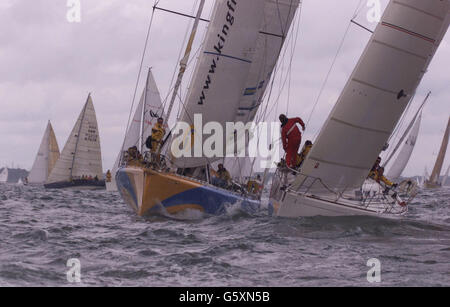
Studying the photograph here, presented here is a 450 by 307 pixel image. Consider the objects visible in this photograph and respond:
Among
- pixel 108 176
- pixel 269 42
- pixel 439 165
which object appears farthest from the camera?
pixel 439 165

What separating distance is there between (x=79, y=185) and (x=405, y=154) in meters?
21.6

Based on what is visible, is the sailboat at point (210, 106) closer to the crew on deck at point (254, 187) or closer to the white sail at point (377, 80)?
the crew on deck at point (254, 187)

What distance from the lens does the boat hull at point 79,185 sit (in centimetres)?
4572

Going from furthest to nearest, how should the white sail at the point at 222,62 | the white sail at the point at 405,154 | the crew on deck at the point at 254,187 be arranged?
the white sail at the point at 405,154 < the crew on deck at the point at 254,187 < the white sail at the point at 222,62

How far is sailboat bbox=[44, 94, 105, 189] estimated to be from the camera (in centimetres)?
4544

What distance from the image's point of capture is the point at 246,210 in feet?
49.9

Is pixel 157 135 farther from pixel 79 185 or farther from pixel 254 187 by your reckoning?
pixel 79 185

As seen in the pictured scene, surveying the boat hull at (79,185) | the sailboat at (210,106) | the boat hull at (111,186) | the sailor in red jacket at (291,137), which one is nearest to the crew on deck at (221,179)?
the sailboat at (210,106)

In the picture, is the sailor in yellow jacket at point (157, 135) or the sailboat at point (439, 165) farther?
the sailboat at point (439, 165)

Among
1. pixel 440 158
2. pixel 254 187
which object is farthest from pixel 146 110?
pixel 440 158

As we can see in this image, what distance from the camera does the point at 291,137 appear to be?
13.2 meters

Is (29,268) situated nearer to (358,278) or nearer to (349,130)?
(358,278)

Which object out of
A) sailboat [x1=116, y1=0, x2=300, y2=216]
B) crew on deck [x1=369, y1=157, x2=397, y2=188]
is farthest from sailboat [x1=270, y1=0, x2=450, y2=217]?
crew on deck [x1=369, y1=157, x2=397, y2=188]
